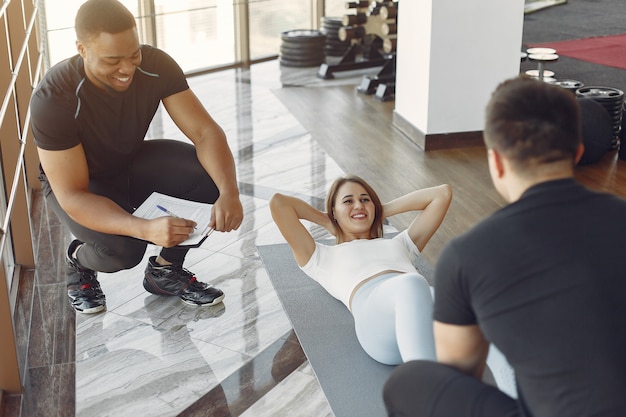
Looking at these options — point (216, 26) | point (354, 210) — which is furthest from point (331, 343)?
point (216, 26)

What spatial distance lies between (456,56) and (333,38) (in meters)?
1.91

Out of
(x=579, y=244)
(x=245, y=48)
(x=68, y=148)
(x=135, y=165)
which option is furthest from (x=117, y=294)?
(x=245, y=48)

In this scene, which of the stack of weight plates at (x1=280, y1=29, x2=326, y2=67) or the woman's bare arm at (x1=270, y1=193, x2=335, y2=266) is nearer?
the woman's bare arm at (x1=270, y1=193, x2=335, y2=266)

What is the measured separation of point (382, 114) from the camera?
14.0 feet

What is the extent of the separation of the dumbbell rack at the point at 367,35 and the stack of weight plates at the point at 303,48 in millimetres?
106

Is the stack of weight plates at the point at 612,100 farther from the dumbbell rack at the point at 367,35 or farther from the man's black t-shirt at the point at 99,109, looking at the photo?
the man's black t-shirt at the point at 99,109

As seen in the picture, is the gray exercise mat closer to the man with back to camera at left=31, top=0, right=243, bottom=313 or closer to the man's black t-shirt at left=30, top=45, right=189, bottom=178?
the man with back to camera at left=31, top=0, right=243, bottom=313

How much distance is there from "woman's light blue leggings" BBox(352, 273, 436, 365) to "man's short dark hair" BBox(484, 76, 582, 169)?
0.54 meters

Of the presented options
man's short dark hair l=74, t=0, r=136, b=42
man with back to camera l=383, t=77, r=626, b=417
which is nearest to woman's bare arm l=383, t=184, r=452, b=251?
man's short dark hair l=74, t=0, r=136, b=42


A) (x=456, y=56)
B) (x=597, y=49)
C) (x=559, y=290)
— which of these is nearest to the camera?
(x=559, y=290)

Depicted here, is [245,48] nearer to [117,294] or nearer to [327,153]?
[327,153]

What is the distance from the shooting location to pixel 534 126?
3.57 feet

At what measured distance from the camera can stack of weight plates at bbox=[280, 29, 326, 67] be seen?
5273 millimetres

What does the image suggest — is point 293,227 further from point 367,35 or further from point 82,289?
point 367,35
